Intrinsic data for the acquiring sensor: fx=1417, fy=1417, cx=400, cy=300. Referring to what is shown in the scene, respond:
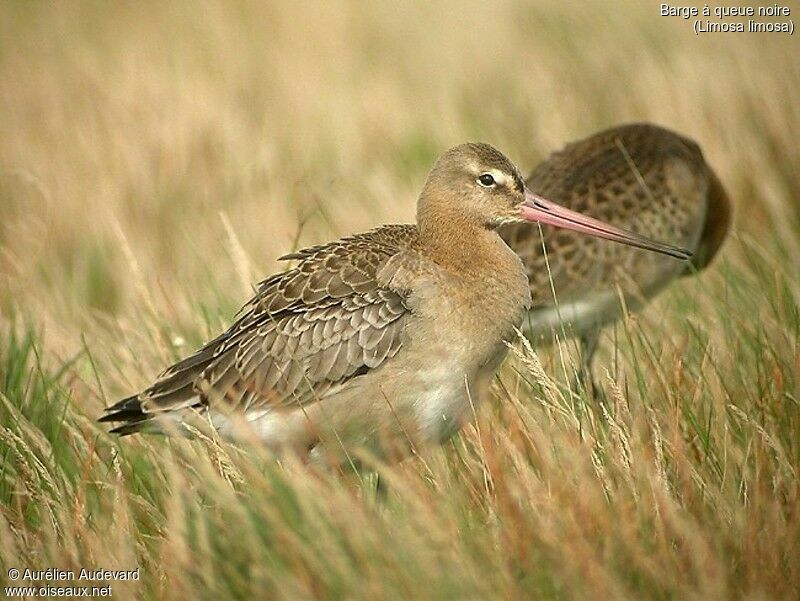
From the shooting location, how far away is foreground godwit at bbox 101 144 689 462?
4.56 metres

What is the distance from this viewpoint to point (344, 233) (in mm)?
7164

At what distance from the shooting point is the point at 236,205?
27.3ft

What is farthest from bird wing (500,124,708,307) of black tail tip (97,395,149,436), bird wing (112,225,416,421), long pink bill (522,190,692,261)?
black tail tip (97,395,149,436)

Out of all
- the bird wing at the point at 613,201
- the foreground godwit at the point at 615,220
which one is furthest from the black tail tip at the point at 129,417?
the bird wing at the point at 613,201

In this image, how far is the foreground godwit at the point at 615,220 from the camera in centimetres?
578

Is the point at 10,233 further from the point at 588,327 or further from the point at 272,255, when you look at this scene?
the point at 588,327

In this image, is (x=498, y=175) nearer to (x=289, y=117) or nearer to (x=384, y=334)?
(x=384, y=334)

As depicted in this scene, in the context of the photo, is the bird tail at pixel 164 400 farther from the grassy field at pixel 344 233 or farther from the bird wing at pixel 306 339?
the grassy field at pixel 344 233

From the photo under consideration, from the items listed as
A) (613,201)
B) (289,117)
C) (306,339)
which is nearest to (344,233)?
(613,201)

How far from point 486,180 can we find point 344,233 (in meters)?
2.28

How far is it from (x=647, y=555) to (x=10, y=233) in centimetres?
563

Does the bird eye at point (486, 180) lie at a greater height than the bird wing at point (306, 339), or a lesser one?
greater

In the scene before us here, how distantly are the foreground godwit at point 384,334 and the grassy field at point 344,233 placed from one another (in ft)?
0.55

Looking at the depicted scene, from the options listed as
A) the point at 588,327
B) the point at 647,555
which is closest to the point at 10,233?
the point at 588,327
